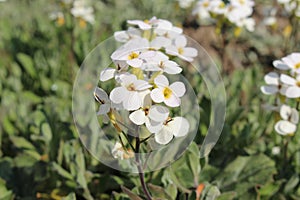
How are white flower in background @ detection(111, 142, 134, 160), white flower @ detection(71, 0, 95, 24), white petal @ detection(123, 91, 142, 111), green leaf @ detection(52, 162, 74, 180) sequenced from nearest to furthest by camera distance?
white petal @ detection(123, 91, 142, 111), white flower in background @ detection(111, 142, 134, 160), green leaf @ detection(52, 162, 74, 180), white flower @ detection(71, 0, 95, 24)

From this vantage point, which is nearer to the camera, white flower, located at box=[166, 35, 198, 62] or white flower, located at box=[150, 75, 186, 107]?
white flower, located at box=[150, 75, 186, 107]

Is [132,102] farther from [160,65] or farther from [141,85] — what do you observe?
[160,65]

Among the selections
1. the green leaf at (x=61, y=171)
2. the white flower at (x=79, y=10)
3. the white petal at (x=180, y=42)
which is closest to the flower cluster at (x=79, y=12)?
the white flower at (x=79, y=10)

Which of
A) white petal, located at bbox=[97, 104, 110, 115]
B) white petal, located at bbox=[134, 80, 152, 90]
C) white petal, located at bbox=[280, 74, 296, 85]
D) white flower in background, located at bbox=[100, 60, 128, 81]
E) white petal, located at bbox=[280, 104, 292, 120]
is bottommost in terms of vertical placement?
white petal, located at bbox=[280, 104, 292, 120]

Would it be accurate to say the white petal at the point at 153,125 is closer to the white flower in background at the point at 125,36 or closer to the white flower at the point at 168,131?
the white flower at the point at 168,131

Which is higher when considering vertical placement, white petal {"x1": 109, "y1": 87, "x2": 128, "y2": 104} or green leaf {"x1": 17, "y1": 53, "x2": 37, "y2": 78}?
white petal {"x1": 109, "y1": 87, "x2": 128, "y2": 104}

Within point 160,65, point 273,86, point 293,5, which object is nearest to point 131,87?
point 160,65

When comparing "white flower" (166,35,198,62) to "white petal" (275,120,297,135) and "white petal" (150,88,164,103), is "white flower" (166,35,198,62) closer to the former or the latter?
"white petal" (150,88,164,103)

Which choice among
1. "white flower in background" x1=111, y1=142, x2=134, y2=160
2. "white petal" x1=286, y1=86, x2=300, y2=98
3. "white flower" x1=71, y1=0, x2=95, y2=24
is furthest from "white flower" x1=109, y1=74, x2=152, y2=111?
"white flower" x1=71, y1=0, x2=95, y2=24
